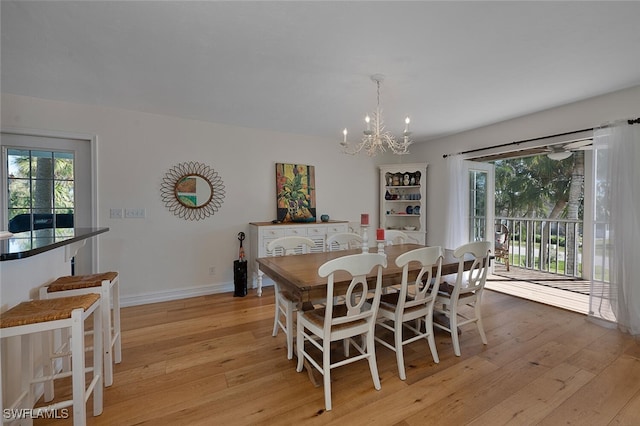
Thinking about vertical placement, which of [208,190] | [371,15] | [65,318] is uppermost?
[371,15]

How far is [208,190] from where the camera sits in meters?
3.75

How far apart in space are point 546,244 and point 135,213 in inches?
263

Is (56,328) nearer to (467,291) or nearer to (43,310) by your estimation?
(43,310)

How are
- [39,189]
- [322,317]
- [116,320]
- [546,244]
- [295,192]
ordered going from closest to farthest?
[322,317] → [116,320] → [39,189] → [295,192] → [546,244]

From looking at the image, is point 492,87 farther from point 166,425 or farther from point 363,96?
point 166,425

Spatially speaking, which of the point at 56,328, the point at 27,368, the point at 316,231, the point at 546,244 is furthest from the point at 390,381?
the point at 546,244

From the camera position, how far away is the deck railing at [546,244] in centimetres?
470

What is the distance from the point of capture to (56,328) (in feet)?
4.10

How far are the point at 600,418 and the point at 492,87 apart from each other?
2617 millimetres

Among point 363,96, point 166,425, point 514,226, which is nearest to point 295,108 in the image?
point 363,96

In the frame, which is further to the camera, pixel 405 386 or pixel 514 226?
pixel 514 226

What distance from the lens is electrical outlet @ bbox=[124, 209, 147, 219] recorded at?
333 cm

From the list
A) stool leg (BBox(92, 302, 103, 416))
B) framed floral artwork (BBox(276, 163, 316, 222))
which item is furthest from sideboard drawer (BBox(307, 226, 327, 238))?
stool leg (BBox(92, 302, 103, 416))

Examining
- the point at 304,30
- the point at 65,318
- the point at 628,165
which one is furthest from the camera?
the point at 628,165
